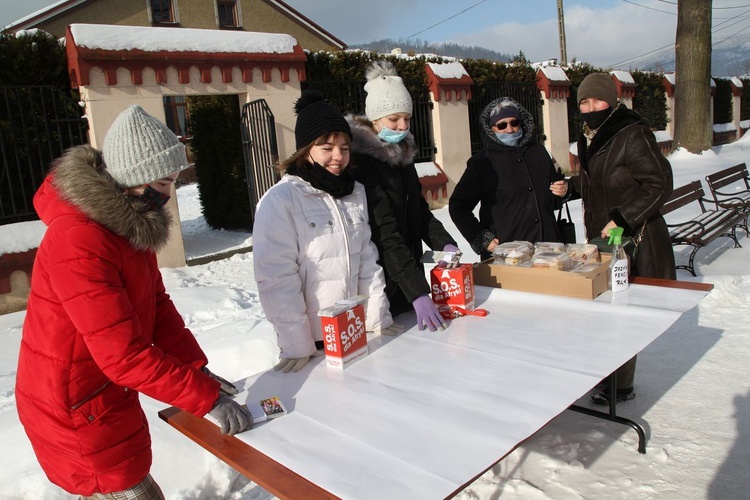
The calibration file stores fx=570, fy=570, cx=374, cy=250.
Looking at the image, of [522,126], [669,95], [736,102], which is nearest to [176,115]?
[669,95]

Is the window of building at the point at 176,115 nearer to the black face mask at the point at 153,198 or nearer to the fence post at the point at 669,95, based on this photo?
the fence post at the point at 669,95

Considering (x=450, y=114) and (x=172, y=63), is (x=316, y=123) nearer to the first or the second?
(x=172, y=63)

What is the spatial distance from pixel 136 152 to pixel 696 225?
619cm

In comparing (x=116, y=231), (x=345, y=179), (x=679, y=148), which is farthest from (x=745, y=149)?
(x=116, y=231)

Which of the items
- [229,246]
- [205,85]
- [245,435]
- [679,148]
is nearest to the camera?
[245,435]

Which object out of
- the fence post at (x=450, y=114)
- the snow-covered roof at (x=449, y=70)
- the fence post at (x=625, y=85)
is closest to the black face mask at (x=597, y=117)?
the fence post at (x=450, y=114)

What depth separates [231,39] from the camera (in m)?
7.50

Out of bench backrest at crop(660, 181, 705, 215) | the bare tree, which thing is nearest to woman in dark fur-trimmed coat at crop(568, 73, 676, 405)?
bench backrest at crop(660, 181, 705, 215)

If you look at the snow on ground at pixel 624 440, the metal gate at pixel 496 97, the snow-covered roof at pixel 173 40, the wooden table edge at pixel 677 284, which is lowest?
the snow on ground at pixel 624 440

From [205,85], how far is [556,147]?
8314 millimetres

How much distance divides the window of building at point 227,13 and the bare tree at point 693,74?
1599 cm

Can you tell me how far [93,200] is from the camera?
5.16 ft

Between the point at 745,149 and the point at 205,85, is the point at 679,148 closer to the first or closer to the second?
the point at 745,149

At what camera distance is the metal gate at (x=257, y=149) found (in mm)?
7656
